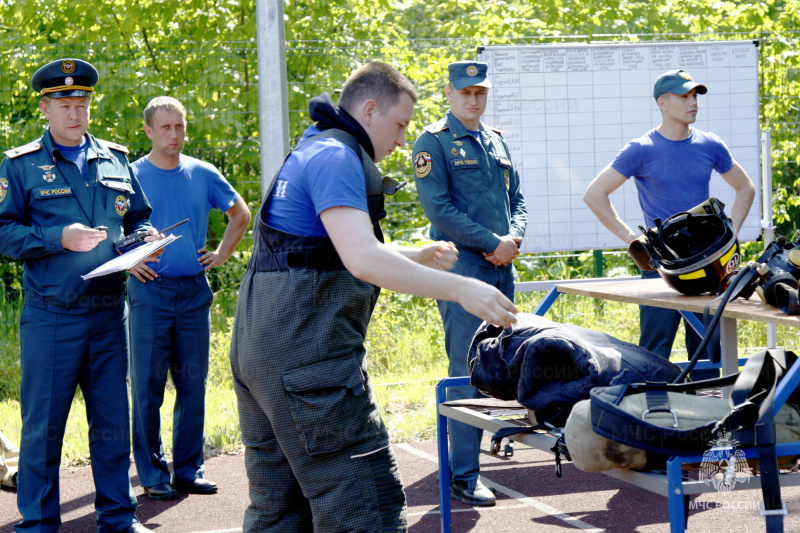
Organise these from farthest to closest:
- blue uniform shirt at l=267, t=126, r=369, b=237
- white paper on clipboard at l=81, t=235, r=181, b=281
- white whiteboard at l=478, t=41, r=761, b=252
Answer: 1. white whiteboard at l=478, t=41, r=761, b=252
2. white paper on clipboard at l=81, t=235, r=181, b=281
3. blue uniform shirt at l=267, t=126, r=369, b=237

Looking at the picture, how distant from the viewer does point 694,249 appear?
3.84 metres

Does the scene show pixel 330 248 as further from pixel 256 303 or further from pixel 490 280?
pixel 490 280

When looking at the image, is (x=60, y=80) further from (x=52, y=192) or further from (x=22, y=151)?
(x=52, y=192)

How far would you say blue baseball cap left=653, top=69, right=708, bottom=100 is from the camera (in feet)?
17.6

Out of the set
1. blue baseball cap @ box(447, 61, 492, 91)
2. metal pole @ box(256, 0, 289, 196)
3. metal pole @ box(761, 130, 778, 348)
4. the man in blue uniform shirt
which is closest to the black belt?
the man in blue uniform shirt

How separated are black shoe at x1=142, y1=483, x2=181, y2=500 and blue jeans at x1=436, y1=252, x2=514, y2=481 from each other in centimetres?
157

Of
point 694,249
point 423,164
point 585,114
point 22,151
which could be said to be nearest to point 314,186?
point 694,249

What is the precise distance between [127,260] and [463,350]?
190 centimetres

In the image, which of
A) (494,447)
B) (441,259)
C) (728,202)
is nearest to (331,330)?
(441,259)

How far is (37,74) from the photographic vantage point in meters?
4.36

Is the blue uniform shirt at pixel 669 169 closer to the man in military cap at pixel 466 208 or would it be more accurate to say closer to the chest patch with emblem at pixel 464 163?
the man in military cap at pixel 466 208

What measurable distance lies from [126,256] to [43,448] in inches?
38.8

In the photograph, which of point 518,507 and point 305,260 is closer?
point 305,260

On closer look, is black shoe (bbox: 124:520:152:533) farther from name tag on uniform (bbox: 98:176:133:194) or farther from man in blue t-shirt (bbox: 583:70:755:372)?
man in blue t-shirt (bbox: 583:70:755:372)
